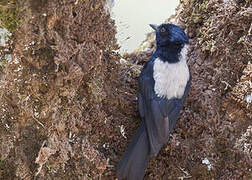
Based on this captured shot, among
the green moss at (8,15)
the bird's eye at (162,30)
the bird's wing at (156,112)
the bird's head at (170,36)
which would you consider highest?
the bird's eye at (162,30)

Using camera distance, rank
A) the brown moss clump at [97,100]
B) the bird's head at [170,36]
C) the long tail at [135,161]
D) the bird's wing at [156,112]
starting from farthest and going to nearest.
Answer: the bird's head at [170,36] → the bird's wing at [156,112] → the long tail at [135,161] → the brown moss clump at [97,100]

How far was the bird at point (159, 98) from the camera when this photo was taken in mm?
3004

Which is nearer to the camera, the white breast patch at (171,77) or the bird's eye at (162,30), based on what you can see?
the white breast patch at (171,77)

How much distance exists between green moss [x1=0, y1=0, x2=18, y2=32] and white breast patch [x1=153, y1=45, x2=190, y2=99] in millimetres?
1379

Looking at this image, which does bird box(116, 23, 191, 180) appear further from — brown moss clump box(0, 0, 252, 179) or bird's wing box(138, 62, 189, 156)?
brown moss clump box(0, 0, 252, 179)

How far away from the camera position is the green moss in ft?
8.57

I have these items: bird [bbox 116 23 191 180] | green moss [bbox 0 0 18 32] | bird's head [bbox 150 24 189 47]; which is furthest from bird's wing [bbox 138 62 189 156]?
green moss [bbox 0 0 18 32]

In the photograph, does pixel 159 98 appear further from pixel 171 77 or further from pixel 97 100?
pixel 97 100

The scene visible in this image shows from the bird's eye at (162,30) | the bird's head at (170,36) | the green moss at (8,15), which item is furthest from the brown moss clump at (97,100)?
the bird's eye at (162,30)

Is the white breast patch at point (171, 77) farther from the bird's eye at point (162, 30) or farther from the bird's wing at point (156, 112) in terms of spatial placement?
the bird's eye at point (162, 30)

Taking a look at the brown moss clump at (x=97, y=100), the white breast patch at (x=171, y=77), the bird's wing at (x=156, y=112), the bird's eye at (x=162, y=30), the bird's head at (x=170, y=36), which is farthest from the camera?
the bird's eye at (x=162, y=30)

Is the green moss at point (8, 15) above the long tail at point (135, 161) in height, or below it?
above

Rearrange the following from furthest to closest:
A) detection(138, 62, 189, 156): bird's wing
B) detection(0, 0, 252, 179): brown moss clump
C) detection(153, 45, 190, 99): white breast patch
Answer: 1. detection(153, 45, 190, 99): white breast patch
2. detection(138, 62, 189, 156): bird's wing
3. detection(0, 0, 252, 179): brown moss clump

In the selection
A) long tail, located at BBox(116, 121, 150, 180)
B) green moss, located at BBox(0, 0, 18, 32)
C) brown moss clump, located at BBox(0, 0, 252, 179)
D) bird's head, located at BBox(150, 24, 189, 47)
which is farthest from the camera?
bird's head, located at BBox(150, 24, 189, 47)
